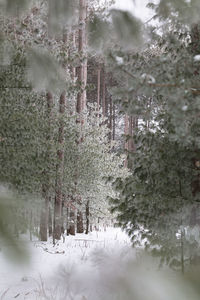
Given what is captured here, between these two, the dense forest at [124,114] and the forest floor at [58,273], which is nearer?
the forest floor at [58,273]

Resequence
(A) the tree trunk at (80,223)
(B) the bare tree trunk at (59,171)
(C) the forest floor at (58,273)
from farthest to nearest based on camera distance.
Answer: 1. (A) the tree trunk at (80,223)
2. (B) the bare tree trunk at (59,171)
3. (C) the forest floor at (58,273)

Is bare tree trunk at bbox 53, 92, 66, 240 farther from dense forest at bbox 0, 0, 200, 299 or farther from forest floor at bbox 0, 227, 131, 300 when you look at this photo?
forest floor at bbox 0, 227, 131, 300

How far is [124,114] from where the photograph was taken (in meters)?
5.67

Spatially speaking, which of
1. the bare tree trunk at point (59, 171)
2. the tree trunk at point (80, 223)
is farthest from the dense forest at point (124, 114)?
the tree trunk at point (80, 223)

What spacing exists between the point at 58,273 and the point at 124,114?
11.7ft

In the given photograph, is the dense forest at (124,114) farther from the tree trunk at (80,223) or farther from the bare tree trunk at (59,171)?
the tree trunk at (80,223)

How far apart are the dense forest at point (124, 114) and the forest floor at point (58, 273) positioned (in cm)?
29

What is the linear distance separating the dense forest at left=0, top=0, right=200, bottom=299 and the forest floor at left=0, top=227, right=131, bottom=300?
0.95 ft

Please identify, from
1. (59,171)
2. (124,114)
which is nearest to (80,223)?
(59,171)

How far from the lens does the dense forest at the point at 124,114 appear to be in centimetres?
197

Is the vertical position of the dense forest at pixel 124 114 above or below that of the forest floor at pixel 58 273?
above

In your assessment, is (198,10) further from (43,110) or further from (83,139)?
(83,139)

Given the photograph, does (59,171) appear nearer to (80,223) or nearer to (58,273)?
(80,223)

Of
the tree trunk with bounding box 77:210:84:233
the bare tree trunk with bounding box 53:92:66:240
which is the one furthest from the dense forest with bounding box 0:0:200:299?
the tree trunk with bounding box 77:210:84:233
